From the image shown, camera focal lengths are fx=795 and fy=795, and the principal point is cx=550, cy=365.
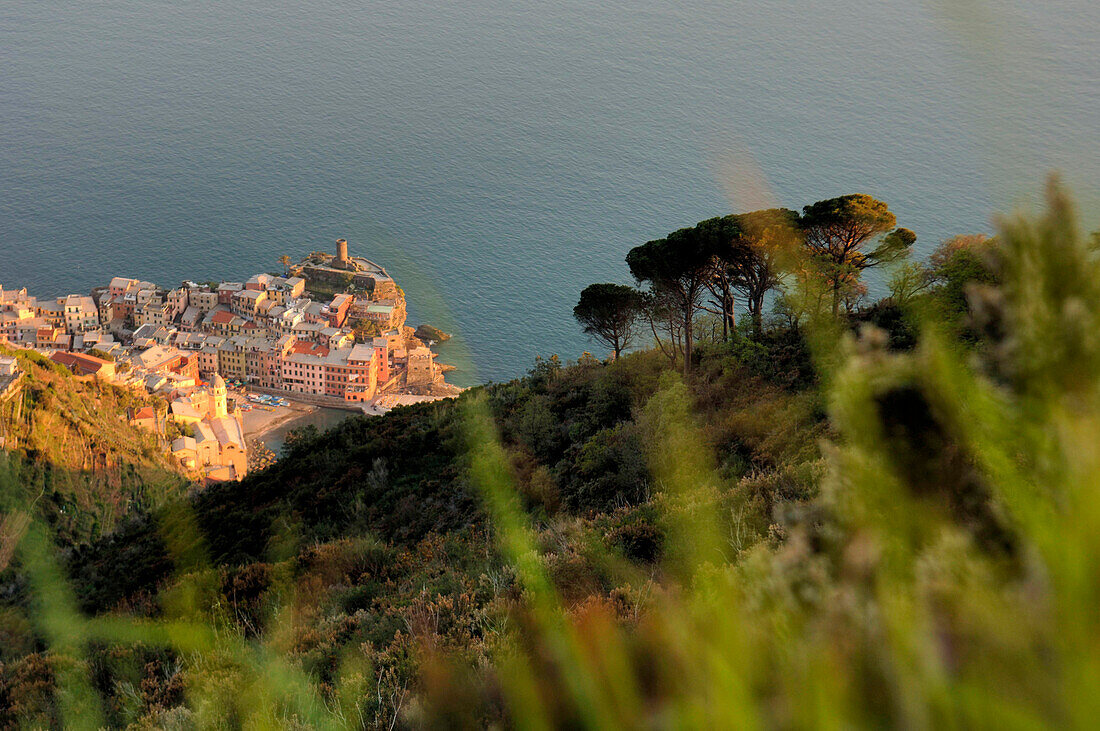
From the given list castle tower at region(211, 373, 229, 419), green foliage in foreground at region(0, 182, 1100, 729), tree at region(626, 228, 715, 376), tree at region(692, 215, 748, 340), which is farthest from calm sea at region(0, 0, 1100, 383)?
green foliage in foreground at region(0, 182, 1100, 729)

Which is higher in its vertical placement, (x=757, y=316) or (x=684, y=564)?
(x=757, y=316)

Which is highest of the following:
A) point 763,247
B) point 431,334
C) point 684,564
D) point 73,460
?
point 431,334

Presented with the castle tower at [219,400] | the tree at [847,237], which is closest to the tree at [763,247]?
the tree at [847,237]

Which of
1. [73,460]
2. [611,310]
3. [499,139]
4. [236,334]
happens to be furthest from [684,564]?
[499,139]

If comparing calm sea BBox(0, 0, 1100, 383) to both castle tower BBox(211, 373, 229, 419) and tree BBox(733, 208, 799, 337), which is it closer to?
castle tower BBox(211, 373, 229, 419)

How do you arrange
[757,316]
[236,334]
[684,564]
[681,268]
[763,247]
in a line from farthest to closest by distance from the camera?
1. [236,334]
2. [757,316]
3. [681,268]
4. [763,247]
5. [684,564]

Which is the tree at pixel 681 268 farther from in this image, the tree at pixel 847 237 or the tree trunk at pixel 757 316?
the tree at pixel 847 237

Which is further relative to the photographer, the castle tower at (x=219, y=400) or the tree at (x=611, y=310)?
the castle tower at (x=219, y=400)

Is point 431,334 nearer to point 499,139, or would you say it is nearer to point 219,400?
point 219,400
